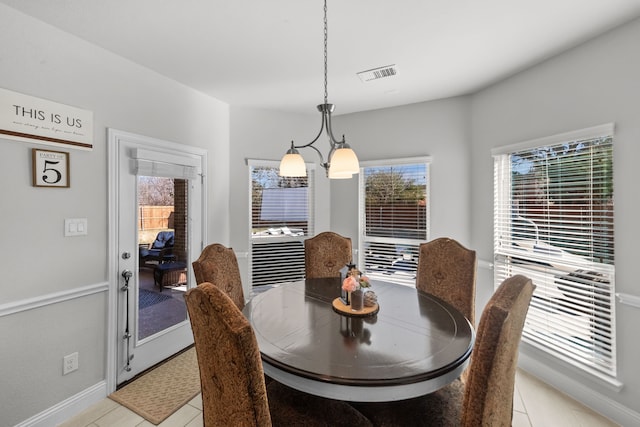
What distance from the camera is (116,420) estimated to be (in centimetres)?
203

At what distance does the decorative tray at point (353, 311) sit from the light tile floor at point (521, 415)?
4.15 ft

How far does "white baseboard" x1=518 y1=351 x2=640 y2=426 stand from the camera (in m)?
1.96

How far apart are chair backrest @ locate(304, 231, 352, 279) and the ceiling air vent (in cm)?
158

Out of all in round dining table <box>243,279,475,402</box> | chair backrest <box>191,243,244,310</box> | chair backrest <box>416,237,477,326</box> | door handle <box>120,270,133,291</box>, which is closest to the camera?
round dining table <box>243,279,475,402</box>

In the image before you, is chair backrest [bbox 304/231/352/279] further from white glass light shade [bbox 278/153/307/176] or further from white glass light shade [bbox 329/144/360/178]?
white glass light shade [bbox 329/144/360/178]

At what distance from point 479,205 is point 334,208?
1.77 meters

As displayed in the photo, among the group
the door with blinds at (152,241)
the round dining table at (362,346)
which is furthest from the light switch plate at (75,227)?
the round dining table at (362,346)

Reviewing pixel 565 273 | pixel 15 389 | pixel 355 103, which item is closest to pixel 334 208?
pixel 355 103

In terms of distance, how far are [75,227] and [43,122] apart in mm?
735

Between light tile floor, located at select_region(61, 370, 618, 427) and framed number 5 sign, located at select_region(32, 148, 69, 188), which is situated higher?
framed number 5 sign, located at select_region(32, 148, 69, 188)

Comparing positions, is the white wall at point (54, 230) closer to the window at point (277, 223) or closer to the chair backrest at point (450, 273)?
the window at point (277, 223)

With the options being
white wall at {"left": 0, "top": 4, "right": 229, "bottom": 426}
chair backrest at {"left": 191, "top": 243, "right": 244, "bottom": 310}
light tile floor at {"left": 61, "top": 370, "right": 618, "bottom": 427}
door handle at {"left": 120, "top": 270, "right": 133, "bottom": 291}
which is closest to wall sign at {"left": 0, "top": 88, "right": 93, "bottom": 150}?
white wall at {"left": 0, "top": 4, "right": 229, "bottom": 426}

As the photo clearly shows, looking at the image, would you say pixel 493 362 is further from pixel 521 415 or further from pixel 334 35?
pixel 334 35

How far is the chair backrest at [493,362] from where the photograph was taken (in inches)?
38.6
